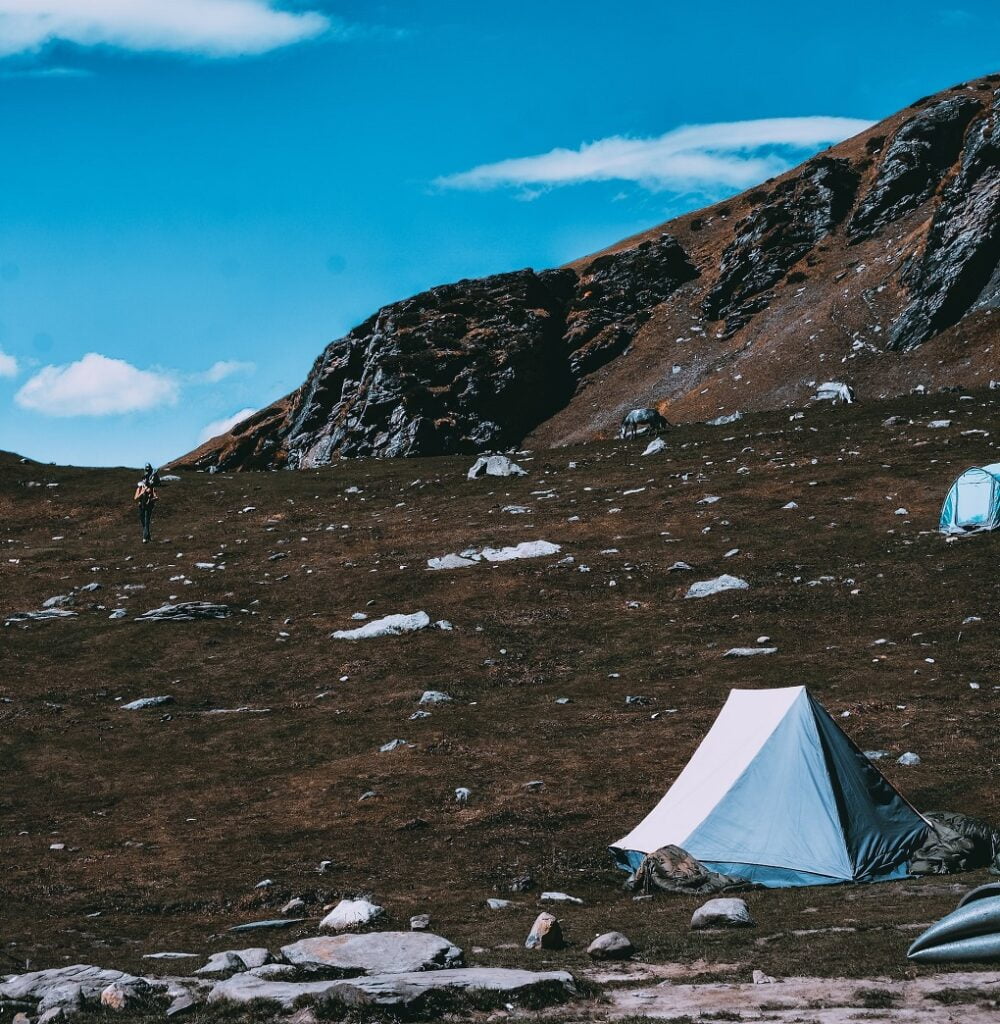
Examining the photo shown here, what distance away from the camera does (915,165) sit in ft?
383

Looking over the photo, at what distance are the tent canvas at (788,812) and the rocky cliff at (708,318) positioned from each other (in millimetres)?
71538

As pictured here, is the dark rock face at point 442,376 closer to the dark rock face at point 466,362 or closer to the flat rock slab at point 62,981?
the dark rock face at point 466,362

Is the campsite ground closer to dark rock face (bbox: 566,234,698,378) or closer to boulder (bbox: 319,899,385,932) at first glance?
boulder (bbox: 319,899,385,932)

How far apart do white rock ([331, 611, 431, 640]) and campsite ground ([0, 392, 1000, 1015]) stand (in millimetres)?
767

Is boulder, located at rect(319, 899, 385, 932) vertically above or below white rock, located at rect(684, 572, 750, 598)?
below

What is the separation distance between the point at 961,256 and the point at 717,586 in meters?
68.8

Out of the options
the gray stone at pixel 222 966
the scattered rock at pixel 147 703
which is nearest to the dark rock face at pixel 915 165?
the scattered rock at pixel 147 703

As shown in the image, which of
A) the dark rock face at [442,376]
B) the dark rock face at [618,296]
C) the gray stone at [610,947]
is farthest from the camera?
the dark rock face at [618,296]

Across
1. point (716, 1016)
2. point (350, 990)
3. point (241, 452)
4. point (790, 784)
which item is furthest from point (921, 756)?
point (241, 452)

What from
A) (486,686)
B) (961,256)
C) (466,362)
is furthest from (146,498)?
(466,362)

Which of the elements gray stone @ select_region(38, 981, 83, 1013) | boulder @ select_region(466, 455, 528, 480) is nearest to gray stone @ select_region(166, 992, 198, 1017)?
gray stone @ select_region(38, 981, 83, 1013)

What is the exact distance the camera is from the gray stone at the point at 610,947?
12.4 meters

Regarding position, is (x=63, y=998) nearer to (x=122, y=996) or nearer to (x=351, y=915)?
(x=122, y=996)

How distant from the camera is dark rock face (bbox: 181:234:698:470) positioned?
121688 mm
